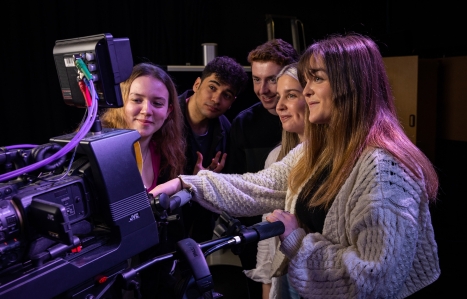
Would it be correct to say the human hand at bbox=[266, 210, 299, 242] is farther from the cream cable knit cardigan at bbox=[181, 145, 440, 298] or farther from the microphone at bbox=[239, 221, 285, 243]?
the microphone at bbox=[239, 221, 285, 243]

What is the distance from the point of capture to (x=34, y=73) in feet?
9.34

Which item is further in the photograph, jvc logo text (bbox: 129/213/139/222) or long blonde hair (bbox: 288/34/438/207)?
long blonde hair (bbox: 288/34/438/207)

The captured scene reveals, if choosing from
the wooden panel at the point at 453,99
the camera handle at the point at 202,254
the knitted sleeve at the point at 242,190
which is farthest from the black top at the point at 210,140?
the wooden panel at the point at 453,99

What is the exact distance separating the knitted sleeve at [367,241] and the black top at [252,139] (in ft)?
3.10

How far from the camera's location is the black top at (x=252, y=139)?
2.08 metres

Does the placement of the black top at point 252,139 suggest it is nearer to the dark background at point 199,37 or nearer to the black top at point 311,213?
the black top at point 311,213

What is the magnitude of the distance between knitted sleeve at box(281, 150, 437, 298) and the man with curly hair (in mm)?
984

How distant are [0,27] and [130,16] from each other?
0.87 m

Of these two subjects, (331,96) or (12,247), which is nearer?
(12,247)

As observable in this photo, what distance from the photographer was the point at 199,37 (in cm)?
352

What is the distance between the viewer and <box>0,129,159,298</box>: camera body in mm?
696

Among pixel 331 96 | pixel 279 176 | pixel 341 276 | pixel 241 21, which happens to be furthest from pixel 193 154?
pixel 241 21

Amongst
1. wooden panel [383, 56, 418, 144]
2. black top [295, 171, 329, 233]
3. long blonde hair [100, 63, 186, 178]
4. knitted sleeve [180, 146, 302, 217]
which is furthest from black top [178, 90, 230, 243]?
wooden panel [383, 56, 418, 144]

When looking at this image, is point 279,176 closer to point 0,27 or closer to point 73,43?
point 73,43
